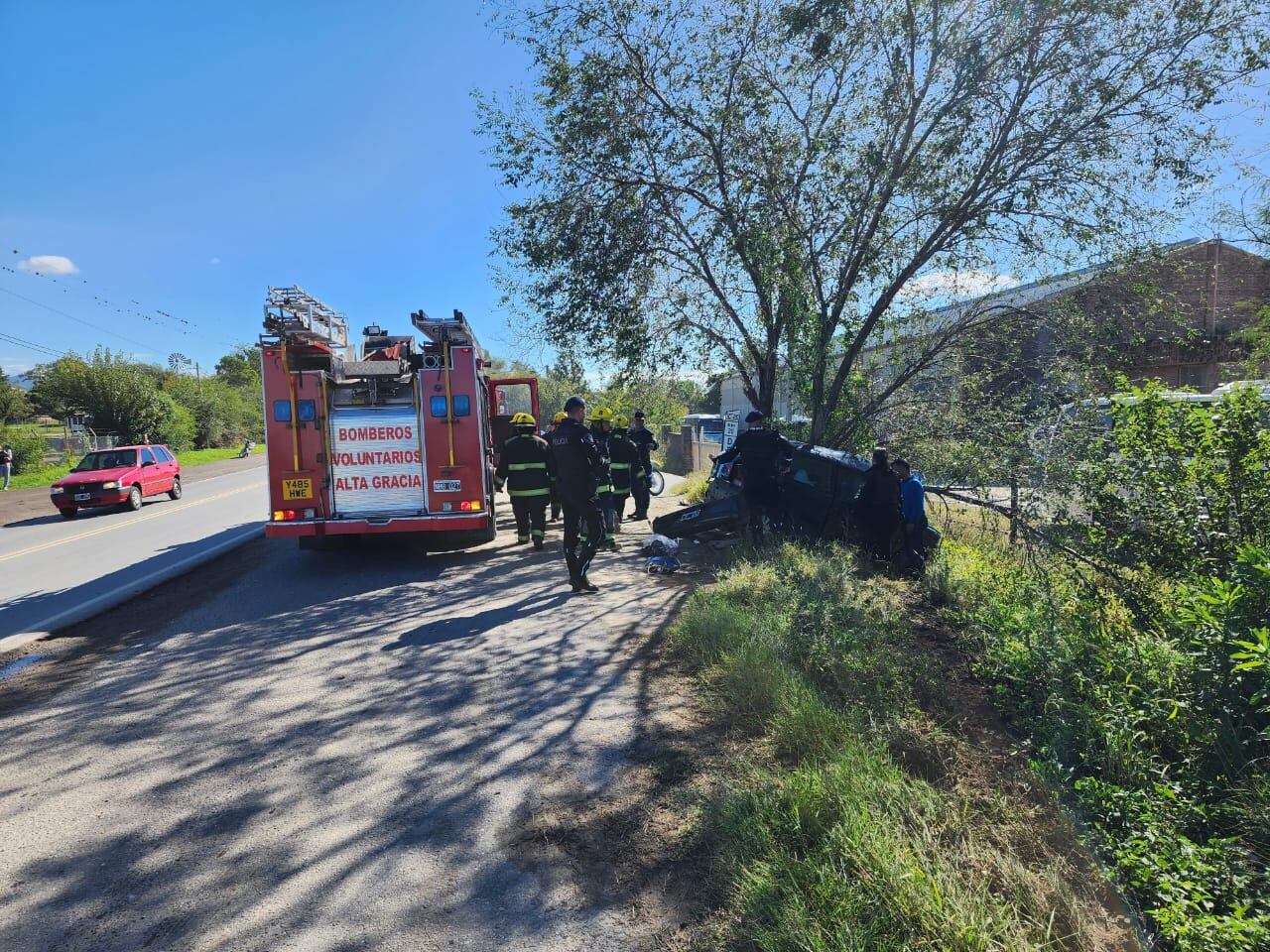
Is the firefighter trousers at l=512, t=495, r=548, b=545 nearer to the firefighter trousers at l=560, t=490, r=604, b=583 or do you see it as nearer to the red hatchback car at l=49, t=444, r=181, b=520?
the firefighter trousers at l=560, t=490, r=604, b=583

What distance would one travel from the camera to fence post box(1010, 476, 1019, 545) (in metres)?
5.88

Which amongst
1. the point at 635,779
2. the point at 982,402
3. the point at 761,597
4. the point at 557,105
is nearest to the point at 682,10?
the point at 557,105

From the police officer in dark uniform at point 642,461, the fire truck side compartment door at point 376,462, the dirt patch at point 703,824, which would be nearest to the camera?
the dirt patch at point 703,824

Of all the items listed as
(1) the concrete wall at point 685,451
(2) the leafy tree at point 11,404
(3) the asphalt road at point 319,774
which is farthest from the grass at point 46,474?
(3) the asphalt road at point 319,774

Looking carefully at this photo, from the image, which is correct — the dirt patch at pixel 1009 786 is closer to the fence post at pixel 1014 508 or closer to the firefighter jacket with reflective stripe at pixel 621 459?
the fence post at pixel 1014 508

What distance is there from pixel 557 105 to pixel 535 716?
832 cm

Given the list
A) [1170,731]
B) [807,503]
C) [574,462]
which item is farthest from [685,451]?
[1170,731]

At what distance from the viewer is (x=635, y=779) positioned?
347cm

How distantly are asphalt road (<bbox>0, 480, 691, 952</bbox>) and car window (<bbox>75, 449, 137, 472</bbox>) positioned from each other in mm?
12606

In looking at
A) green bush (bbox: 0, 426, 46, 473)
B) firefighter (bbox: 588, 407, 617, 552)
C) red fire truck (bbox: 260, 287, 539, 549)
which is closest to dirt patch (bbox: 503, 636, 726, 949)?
firefighter (bbox: 588, 407, 617, 552)

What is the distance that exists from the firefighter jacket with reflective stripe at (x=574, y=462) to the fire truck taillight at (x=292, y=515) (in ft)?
10.9

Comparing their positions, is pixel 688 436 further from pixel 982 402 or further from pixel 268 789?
pixel 268 789

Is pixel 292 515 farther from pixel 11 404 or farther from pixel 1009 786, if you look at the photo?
pixel 11 404

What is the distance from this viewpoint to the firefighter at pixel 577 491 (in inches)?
277
